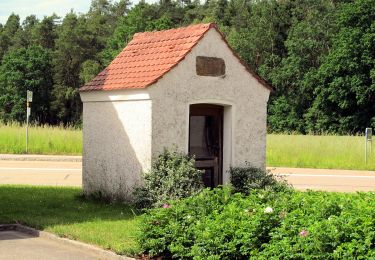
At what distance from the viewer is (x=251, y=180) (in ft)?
43.8

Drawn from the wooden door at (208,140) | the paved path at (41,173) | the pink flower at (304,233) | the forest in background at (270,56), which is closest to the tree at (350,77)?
the forest in background at (270,56)

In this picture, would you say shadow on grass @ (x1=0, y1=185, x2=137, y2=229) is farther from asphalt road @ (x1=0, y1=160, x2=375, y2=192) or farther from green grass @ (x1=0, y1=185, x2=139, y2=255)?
asphalt road @ (x1=0, y1=160, x2=375, y2=192)

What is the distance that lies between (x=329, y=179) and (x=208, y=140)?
32.2 ft

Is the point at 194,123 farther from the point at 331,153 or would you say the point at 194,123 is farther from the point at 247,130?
the point at 331,153

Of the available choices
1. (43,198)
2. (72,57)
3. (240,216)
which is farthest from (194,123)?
(72,57)

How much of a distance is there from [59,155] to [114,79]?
17.5m

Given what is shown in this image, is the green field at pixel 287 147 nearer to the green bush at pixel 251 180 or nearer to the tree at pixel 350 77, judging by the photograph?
the green bush at pixel 251 180

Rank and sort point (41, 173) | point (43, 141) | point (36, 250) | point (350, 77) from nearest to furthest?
point (36, 250)
point (41, 173)
point (43, 141)
point (350, 77)

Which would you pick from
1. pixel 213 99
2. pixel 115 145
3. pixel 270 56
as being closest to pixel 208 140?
pixel 213 99

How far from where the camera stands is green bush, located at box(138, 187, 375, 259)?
23.4 feet

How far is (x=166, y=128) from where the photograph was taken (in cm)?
1316

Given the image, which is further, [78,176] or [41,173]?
[41,173]

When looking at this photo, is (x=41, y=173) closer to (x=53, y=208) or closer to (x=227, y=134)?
(x=53, y=208)

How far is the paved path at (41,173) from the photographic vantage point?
20172mm
